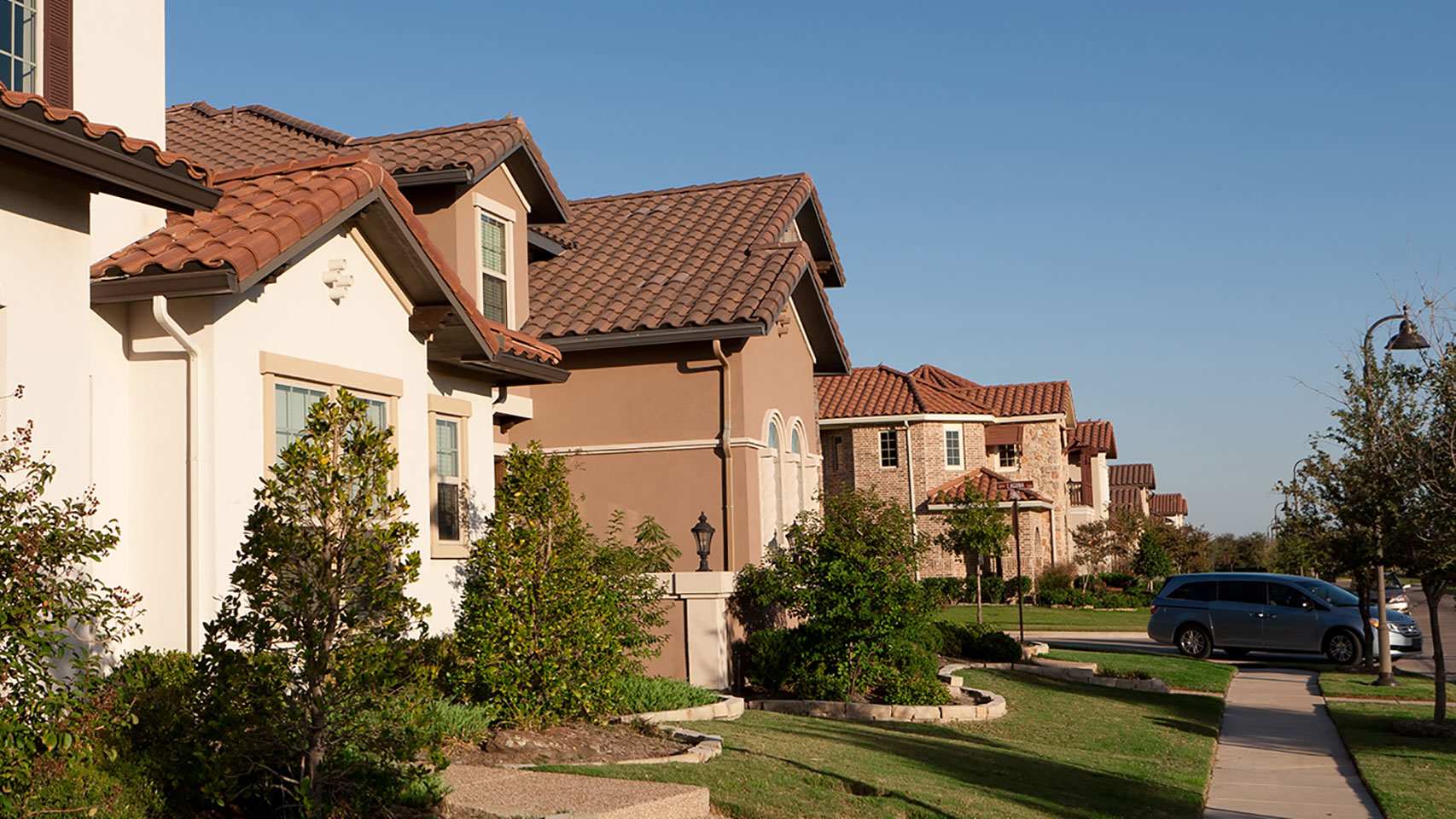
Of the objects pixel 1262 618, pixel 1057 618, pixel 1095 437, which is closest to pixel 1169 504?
pixel 1095 437

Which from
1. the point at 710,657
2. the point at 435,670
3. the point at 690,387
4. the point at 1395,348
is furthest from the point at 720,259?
the point at 435,670

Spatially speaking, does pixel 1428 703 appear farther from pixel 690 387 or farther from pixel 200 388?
pixel 200 388

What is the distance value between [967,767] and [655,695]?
3183mm

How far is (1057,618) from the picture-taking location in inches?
1506

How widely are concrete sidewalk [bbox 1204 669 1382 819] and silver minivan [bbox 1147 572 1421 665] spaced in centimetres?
522

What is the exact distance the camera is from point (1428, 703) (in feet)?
62.7

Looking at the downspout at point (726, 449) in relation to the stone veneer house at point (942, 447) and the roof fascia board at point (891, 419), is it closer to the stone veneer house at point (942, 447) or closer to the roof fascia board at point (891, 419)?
the stone veneer house at point (942, 447)

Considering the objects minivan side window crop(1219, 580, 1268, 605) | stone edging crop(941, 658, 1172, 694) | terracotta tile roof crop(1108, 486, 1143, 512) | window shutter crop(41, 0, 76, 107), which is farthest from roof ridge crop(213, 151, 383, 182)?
terracotta tile roof crop(1108, 486, 1143, 512)

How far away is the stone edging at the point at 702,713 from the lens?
496 inches

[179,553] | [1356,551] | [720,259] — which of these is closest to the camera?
[179,553]

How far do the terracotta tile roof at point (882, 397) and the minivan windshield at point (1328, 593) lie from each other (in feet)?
71.4

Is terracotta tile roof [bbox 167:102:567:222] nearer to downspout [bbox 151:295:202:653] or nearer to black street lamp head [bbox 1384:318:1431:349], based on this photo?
downspout [bbox 151:295:202:653]

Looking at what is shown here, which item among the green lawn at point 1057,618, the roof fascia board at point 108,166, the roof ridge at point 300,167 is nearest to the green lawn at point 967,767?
the roof fascia board at point 108,166

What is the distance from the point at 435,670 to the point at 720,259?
1181 centimetres
